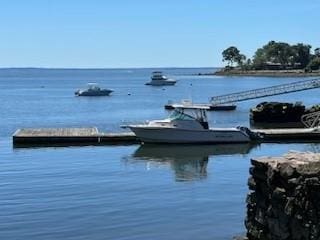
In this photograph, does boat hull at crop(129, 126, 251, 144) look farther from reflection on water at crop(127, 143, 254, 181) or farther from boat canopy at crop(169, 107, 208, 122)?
boat canopy at crop(169, 107, 208, 122)

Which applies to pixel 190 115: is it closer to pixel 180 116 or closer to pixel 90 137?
pixel 180 116

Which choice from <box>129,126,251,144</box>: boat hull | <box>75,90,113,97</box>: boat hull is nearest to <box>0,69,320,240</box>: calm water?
<box>129,126,251,144</box>: boat hull

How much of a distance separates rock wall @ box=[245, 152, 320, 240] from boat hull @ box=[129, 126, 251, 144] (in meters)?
25.2

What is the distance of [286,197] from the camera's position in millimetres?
12570

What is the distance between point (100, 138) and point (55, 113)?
117 ft

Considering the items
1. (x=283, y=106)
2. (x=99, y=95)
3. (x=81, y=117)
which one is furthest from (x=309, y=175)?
(x=99, y=95)

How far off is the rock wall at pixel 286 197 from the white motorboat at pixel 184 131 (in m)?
25.2

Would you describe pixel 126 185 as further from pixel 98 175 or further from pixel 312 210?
pixel 312 210

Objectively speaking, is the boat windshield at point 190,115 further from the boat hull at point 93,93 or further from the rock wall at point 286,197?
the boat hull at point 93,93

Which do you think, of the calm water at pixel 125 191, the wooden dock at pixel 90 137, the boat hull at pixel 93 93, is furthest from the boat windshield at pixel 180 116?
the boat hull at pixel 93 93

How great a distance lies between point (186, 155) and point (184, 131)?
3494 mm

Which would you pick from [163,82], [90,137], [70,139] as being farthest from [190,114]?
[163,82]

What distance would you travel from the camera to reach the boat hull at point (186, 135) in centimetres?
3944

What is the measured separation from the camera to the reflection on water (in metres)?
30.2
